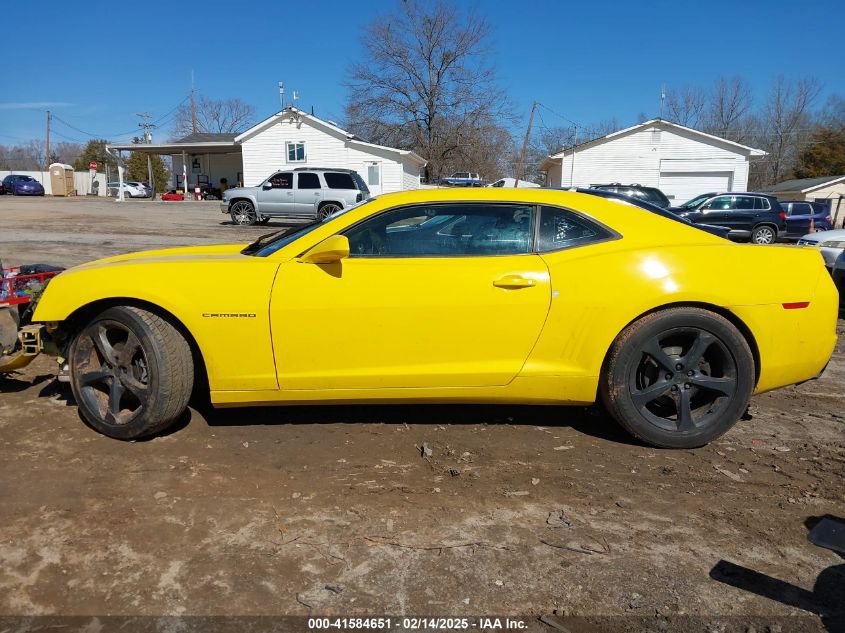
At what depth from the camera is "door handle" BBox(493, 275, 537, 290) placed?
3305 mm

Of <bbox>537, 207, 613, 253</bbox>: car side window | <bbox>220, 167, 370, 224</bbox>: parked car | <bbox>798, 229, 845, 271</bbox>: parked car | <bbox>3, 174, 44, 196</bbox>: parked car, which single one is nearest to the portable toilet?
<bbox>3, 174, 44, 196</bbox>: parked car

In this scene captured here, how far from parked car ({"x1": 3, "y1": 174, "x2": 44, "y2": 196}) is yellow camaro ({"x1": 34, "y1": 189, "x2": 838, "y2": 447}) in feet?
162

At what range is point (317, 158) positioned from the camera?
3338 centimetres

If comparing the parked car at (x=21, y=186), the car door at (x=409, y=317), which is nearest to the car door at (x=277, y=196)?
the car door at (x=409, y=317)

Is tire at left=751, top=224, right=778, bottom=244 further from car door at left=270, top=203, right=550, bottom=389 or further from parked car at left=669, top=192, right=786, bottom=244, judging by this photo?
car door at left=270, top=203, right=550, bottom=389

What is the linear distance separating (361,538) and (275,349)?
1.17 meters

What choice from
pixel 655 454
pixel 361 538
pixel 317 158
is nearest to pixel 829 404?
pixel 655 454

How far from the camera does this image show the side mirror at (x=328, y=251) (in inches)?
129

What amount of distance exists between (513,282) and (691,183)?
1335 inches

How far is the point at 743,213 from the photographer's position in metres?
19.7

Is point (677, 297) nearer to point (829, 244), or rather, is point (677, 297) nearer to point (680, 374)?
point (680, 374)

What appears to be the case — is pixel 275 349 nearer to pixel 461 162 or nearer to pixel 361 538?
pixel 361 538

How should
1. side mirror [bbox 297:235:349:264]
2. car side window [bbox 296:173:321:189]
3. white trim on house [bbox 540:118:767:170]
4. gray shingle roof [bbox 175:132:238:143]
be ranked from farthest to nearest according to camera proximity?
gray shingle roof [bbox 175:132:238:143] → white trim on house [bbox 540:118:767:170] → car side window [bbox 296:173:321:189] → side mirror [bbox 297:235:349:264]

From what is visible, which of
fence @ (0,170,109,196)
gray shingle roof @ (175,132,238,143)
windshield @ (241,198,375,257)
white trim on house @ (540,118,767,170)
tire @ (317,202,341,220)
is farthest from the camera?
fence @ (0,170,109,196)
